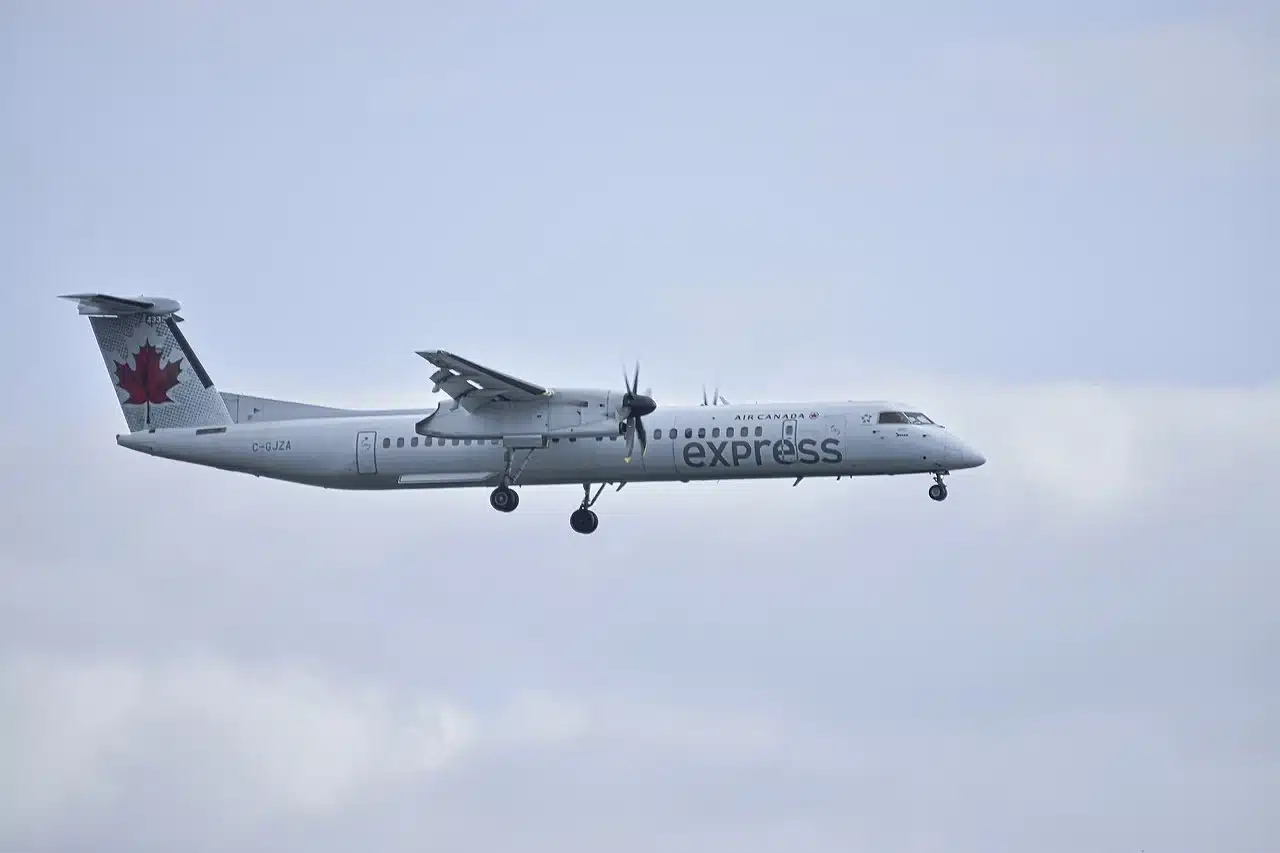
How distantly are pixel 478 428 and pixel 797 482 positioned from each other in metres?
6.63

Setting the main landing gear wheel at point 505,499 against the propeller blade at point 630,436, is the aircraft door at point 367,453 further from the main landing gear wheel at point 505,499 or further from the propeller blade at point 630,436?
the propeller blade at point 630,436

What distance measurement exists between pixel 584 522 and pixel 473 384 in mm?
4552

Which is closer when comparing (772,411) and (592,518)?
(772,411)

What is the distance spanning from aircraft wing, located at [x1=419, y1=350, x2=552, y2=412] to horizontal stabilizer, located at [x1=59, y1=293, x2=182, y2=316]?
7.32 m

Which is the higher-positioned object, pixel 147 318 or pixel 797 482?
pixel 147 318

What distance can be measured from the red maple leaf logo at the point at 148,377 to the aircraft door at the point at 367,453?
458 cm

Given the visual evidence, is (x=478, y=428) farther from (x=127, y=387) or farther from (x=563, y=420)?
(x=127, y=387)

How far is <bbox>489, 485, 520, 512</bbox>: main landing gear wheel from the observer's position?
3569 centimetres

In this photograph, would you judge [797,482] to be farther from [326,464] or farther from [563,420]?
[326,464]

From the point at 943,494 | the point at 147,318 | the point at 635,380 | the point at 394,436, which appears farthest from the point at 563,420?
the point at 147,318

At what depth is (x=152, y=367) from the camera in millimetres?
37469

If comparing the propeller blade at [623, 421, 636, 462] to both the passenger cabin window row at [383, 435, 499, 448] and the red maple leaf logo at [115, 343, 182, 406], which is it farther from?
the red maple leaf logo at [115, 343, 182, 406]

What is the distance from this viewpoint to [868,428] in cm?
3403

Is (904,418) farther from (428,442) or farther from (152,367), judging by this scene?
(152,367)
